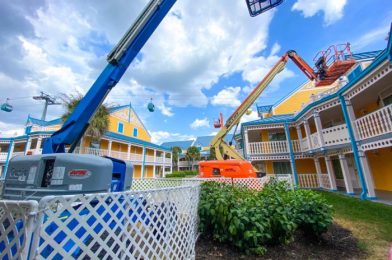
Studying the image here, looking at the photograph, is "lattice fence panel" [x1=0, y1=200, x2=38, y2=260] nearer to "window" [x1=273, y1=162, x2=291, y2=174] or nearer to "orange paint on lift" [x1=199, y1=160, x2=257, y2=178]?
"orange paint on lift" [x1=199, y1=160, x2=257, y2=178]

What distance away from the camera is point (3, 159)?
67.5 feet

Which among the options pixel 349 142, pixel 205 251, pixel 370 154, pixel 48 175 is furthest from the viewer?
pixel 370 154

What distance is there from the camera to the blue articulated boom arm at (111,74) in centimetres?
493

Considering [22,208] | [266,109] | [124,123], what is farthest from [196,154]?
[22,208]

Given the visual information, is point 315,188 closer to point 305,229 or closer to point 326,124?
point 326,124

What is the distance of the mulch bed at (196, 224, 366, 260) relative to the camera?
383cm

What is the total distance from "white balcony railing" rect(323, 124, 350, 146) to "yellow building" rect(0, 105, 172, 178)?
1562cm

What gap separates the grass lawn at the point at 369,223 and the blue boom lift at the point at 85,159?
5.80 m

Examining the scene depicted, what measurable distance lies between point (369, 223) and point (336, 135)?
21.8 ft

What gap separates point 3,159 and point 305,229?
93.9 ft

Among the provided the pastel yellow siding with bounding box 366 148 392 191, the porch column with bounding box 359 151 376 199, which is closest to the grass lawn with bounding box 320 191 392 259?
the porch column with bounding box 359 151 376 199

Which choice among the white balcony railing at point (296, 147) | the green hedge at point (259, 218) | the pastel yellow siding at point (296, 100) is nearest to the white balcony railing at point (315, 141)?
the white balcony railing at point (296, 147)

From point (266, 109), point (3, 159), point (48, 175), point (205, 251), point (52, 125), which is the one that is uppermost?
point (266, 109)

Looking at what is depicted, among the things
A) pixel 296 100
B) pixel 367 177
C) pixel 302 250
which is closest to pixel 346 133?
pixel 367 177
